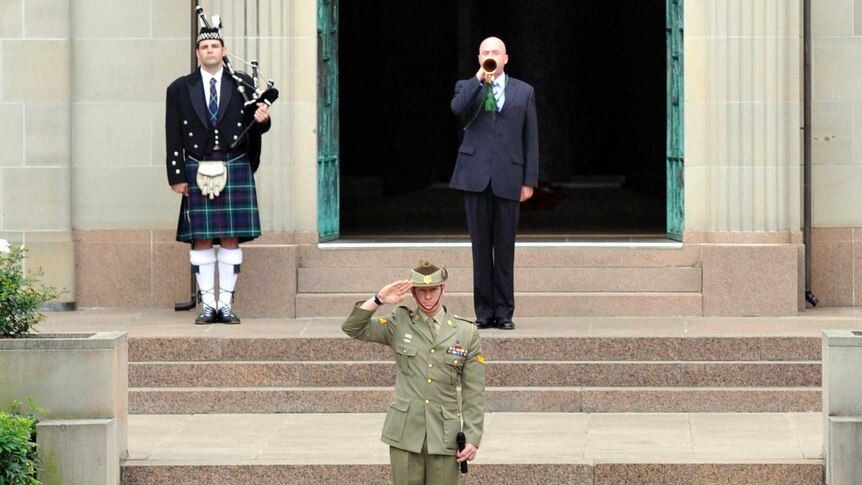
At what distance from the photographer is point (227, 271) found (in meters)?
14.4

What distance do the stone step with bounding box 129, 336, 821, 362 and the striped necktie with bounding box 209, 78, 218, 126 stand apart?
1.99m

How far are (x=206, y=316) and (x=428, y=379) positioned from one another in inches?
218

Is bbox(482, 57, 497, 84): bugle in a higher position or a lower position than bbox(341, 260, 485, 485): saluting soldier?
higher

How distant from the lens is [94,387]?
1073 cm

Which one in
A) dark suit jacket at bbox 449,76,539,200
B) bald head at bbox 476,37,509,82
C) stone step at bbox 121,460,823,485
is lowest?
stone step at bbox 121,460,823,485

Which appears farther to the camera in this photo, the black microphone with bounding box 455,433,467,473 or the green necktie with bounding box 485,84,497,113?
the green necktie with bounding box 485,84,497,113

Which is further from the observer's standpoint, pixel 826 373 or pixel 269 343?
pixel 269 343

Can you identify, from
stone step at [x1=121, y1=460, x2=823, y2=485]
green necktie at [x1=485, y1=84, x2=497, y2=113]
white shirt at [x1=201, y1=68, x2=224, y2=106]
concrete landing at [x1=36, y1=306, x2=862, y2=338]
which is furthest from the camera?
→ white shirt at [x1=201, y1=68, x2=224, y2=106]

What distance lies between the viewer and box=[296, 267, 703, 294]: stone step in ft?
49.0

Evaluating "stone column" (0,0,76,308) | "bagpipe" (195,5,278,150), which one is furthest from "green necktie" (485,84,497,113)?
"stone column" (0,0,76,308)

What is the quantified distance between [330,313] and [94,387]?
14.1ft

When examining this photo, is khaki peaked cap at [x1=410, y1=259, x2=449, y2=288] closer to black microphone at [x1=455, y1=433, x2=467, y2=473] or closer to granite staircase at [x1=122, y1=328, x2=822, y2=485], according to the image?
black microphone at [x1=455, y1=433, x2=467, y2=473]

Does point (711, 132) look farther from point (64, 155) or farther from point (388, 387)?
point (64, 155)

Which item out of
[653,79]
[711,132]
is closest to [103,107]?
[711,132]
